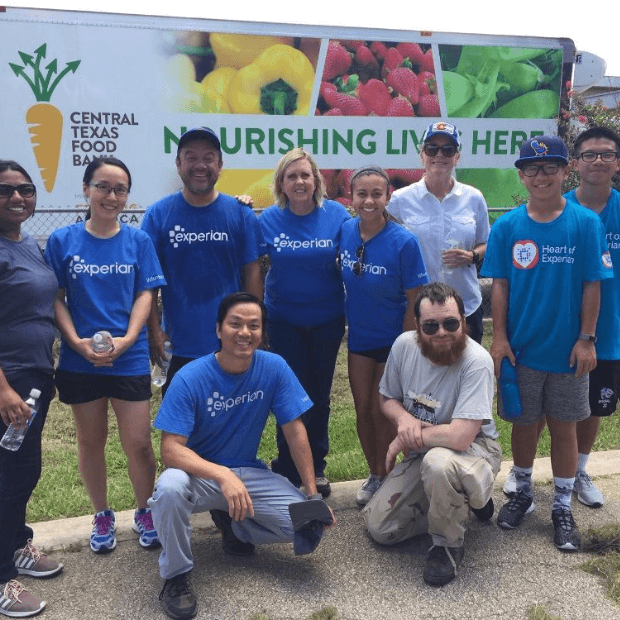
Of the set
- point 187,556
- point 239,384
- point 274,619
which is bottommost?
point 274,619

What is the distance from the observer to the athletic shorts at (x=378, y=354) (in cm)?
364

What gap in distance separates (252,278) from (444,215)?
1120 mm

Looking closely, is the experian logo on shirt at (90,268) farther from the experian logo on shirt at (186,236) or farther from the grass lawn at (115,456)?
the grass lawn at (115,456)

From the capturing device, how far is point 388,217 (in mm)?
3576

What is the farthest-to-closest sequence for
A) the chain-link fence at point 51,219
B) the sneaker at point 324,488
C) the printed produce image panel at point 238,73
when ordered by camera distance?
the printed produce image panel at point 238,73
the chain-link fence at point 51,219
the sneaker at point 324,488

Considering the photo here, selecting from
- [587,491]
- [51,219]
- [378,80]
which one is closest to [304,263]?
[587,491]

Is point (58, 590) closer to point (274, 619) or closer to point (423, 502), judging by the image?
point (274, 619)

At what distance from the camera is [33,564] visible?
308 centimetres

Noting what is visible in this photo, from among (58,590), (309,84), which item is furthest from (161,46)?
(58,590)

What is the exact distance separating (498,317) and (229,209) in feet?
4.78

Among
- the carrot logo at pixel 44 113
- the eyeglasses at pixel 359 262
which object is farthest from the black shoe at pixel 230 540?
the carrot logo at pixel 44 113

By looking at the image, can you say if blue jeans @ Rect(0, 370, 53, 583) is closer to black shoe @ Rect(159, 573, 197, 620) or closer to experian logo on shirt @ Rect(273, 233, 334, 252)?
black shoe @ Rect(159, 573, 197, 620)

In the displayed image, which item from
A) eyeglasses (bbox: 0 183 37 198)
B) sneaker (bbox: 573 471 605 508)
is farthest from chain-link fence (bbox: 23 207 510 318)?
eyeglasses (bbox: 0 183 37 198)

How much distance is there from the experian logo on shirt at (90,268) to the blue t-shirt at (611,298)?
2.39 metres
